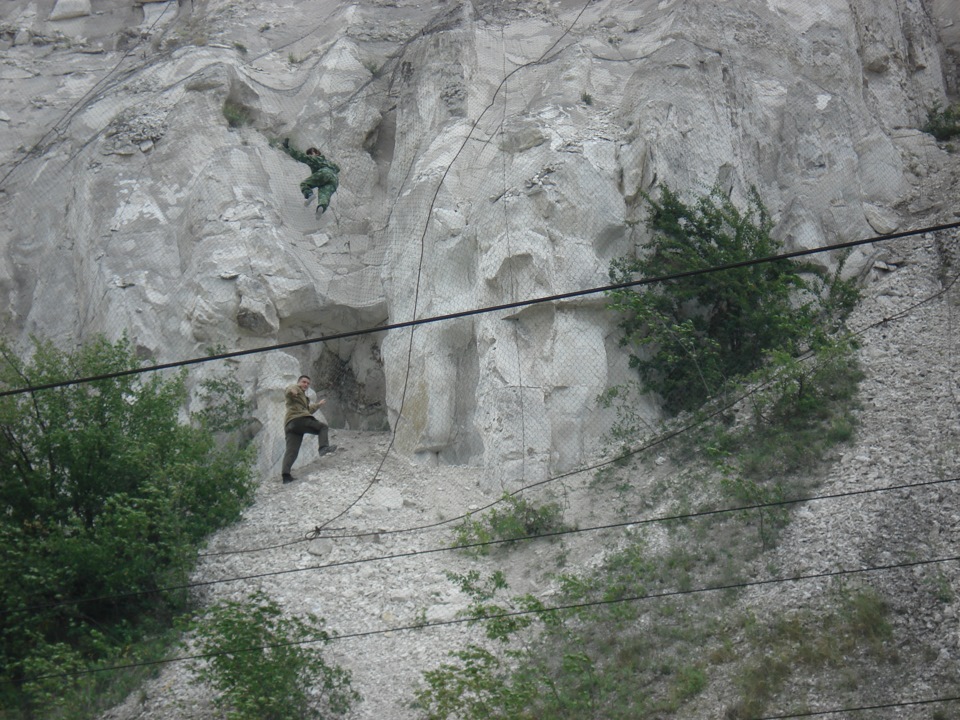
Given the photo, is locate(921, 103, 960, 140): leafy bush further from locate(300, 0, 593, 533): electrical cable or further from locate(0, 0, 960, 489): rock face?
locate(300, 0, 593, 533): electrical cable

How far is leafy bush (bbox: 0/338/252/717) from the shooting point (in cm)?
1227

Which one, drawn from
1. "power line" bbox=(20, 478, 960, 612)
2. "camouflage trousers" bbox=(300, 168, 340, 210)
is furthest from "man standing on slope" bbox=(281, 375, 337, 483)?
"camouflage trousers" bbox=(300, 168, 340, 210)

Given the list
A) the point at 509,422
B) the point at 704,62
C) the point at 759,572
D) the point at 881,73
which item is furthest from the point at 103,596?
the point at 881,73

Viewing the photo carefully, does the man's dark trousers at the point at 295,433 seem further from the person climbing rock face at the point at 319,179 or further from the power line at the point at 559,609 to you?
the person climbing rock face at the point at 319,179

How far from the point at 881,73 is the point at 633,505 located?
369 inches

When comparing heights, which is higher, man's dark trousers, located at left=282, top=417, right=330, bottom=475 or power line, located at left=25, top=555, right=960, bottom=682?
man's dark trousers, located at left=282, top=417, right=330, bottom=475

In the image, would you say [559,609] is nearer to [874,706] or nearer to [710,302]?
[874,706]

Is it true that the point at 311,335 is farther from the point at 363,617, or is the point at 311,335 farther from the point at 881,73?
the point at 881,73

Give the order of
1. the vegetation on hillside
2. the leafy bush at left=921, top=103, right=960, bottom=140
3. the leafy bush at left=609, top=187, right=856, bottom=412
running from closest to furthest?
1. the vegetation on hillside
2. the leafy bush at left=609, top=187, right=856, bottom=412
3. the leafy bush at left=921, top=103, right=960, bottom=140

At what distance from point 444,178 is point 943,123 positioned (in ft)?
23.6

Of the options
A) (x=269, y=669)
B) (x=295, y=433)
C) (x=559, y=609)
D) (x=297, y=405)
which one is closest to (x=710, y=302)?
(x=297, y=405)

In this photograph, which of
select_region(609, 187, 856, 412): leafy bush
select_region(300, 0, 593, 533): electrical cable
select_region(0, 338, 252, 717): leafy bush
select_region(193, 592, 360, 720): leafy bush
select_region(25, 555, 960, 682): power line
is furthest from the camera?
select_region(609, 187, 856, 412): leafy bush

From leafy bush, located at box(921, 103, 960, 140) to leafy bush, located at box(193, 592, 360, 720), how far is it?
38.8 ft

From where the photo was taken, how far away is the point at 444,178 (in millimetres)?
16812
